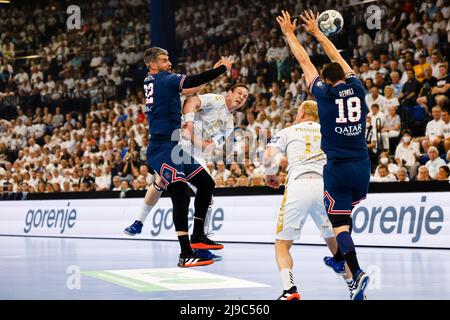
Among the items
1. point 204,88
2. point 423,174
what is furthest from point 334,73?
point 204,88

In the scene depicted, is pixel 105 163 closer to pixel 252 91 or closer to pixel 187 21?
pixel 252 91

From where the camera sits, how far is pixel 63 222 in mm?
21344

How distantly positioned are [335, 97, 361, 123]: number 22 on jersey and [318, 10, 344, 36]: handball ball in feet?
7.01

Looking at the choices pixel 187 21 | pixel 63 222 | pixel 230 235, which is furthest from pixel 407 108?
pixel 187 21

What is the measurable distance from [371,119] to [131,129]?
9.33 m

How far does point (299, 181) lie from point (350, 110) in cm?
100

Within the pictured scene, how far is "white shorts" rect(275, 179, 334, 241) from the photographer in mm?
7734

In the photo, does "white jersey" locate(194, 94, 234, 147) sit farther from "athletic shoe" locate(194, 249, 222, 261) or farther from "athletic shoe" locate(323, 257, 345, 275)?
"athletic shoe" locate(323, 257, 345, 275)

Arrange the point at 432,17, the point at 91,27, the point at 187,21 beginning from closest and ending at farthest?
the point at 432,17, the point at 187,21, the point at 91,27

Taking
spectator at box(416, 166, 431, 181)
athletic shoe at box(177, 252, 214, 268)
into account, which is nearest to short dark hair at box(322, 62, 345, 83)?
athletic shoe at box(177, 252, 214, 268)

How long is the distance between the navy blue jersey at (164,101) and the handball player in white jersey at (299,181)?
2.24m

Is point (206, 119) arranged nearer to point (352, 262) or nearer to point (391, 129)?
point (352, 262)

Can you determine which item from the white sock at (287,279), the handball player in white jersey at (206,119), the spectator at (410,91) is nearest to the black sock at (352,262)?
the white sock at (287,279)

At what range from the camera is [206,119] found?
10773 millimetres
